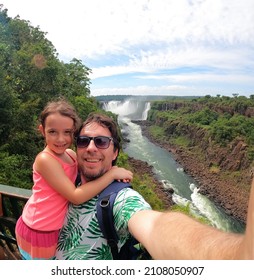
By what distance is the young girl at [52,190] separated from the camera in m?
1.81

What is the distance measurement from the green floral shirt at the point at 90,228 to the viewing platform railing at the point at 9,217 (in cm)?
57

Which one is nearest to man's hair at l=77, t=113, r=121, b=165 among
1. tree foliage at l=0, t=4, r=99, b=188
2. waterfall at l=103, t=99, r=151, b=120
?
tree foliage at l=0, t=4, r=99, b=188

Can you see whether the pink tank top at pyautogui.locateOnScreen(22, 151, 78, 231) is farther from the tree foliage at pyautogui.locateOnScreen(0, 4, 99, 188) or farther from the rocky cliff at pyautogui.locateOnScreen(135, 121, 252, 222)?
the rocky cliff at pyautogui.locateOnScreen(135, 121, 252, 222)

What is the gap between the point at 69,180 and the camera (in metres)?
1.85

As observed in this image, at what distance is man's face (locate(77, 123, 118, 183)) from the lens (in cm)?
188

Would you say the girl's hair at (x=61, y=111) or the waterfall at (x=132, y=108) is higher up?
the waterfall at (x=132, y=108)

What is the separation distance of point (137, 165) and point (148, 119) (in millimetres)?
48509

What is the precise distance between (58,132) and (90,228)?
2.23 feet

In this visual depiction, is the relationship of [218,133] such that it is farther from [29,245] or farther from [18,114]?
[29,245]

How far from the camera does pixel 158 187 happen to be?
3409 cm

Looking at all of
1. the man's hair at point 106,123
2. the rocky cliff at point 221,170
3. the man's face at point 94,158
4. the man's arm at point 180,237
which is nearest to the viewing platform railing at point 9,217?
the man's face at point 94,158

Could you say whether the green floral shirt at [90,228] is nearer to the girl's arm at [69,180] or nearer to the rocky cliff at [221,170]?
the girl's arm at [69,180]

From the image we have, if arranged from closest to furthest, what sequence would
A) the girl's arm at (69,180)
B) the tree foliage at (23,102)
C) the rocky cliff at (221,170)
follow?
the girl's arm at (69,180), the tree foliage at (23,102), the rocky cliff at (221,170)

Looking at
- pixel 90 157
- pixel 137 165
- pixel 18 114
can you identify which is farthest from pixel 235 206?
pixel 90 157
